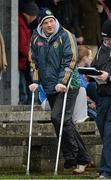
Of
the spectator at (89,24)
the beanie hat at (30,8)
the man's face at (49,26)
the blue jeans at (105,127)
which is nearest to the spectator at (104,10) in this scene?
the spectator at (89,24)

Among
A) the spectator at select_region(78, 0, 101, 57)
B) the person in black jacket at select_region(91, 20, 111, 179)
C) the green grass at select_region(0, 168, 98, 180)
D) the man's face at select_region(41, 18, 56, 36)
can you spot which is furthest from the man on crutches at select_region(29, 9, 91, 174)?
the spectator at select_region(78, 0, 101, 57)

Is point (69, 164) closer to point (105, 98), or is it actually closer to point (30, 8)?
point (105, 98)

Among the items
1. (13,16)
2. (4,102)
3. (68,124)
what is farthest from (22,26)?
(68,124)

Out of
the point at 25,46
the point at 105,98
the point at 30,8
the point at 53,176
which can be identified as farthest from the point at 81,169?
the point at 30,8

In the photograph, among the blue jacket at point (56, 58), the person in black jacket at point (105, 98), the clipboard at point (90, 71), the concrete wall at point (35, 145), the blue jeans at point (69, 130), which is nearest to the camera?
the clipboard at point (90, 71)

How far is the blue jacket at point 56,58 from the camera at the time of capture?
11555 mm

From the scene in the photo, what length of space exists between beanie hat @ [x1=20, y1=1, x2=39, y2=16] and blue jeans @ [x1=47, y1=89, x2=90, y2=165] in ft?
11.9

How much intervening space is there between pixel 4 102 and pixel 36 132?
8.82 feet

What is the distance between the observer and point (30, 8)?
50.0ft

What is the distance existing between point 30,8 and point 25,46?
0.70 meters

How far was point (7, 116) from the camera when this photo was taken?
13508 millimetres

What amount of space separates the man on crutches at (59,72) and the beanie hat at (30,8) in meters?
3.31

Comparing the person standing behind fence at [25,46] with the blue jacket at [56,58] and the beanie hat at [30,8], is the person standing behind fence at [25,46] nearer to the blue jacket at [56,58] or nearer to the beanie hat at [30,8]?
the beanie hat at [30,8]

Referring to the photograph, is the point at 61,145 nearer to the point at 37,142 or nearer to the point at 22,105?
the point at 37,142
